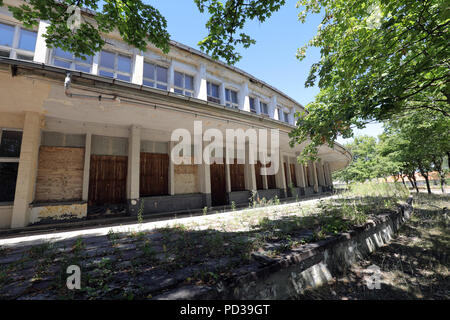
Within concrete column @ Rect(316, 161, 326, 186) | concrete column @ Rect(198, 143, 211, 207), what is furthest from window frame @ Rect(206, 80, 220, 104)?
concrete column @ Rect(316, 161, 326, 186)

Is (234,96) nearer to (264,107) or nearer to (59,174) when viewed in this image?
(264,107)

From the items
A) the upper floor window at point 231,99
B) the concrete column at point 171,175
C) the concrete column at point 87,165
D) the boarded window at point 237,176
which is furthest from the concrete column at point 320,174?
the concrete column at point 87,165

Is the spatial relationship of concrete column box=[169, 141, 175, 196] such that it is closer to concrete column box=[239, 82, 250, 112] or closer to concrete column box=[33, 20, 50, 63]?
concrete column box=[33, 20, 50, 63]

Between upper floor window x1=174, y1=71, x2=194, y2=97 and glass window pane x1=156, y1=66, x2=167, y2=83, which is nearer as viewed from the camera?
glass window pane x1=156, y1=66, x2=167, y2=83

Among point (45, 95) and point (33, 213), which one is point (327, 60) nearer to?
point (45, 95)

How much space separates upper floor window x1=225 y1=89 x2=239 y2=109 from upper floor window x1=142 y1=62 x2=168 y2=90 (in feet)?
15.2

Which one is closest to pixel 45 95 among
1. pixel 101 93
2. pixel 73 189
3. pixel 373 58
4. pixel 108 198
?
pixel 101 93

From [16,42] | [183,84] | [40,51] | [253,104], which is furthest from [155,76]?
[253,104]

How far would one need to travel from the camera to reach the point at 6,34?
718cm

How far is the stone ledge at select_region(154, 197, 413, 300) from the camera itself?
75.5 inches

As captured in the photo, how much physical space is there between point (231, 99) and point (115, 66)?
7639 millimetres

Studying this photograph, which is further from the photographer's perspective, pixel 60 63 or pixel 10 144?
pixel 60 63
